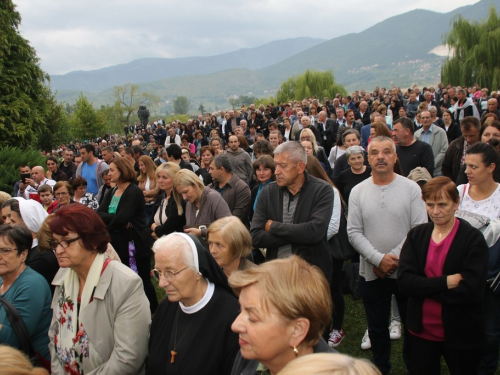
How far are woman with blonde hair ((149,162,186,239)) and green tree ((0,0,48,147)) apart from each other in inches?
871

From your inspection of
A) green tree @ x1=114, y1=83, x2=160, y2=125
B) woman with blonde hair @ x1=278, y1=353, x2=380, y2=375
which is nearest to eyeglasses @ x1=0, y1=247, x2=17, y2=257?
woman with blonde hair @ x1=278, y1=353, x2=380, y2=375

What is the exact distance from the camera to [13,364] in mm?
1953

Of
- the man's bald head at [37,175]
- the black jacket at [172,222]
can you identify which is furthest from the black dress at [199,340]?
the man's bald head at [37,175]

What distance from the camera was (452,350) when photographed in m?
3.21

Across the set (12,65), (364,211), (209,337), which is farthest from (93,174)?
(12,65)

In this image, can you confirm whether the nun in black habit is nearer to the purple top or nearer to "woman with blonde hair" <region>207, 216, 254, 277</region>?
"woman with blonde hair" <region>207, 216, 254, 277</region>

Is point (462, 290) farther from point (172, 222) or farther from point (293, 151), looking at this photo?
point (172, 222)

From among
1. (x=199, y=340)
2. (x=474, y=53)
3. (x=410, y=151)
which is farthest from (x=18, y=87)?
(x=474, y=53)

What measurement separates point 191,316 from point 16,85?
2730cm

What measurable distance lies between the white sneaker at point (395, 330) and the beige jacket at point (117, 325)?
3.02 meters

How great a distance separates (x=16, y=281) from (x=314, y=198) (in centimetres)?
254

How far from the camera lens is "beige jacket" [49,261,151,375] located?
2861 mm

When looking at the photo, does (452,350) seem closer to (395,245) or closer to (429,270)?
(429,270)

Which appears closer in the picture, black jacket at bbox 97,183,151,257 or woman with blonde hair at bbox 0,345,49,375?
woman with blonde hair at bbox 0,345,49,375
